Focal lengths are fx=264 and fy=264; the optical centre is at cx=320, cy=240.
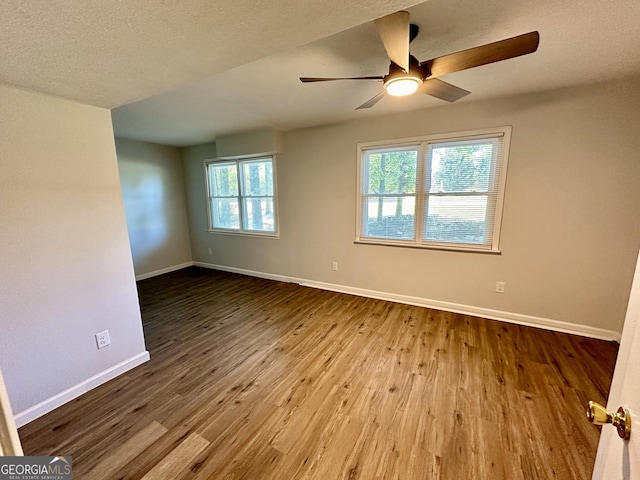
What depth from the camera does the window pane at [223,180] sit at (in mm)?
4777

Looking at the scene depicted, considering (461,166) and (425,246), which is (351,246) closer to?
(425,246)

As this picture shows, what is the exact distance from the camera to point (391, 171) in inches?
134

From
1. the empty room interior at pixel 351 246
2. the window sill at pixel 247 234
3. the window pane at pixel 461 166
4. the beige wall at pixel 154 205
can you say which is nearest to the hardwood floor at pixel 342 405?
the empty room interior at pixel 351 246

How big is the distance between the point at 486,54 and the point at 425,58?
0.60 meters

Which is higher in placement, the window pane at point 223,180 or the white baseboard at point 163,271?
the window pane at point 223,180

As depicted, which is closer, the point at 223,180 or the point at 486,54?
the point at 486,54

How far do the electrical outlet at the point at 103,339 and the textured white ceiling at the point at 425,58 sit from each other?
2.14 m

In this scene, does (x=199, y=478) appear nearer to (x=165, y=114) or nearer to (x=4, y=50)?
(x=4, y=50)

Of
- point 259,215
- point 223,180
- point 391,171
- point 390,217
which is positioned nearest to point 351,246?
point 390,217

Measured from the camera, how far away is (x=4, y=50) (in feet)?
3.91

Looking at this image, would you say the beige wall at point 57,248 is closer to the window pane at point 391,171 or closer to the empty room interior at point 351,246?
the empty room interior at point 351,246

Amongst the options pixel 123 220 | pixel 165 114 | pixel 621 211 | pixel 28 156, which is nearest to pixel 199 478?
pixel 123 220

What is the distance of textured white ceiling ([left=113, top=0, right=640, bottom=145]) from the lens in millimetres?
1456

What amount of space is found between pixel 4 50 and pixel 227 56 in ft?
3.19
